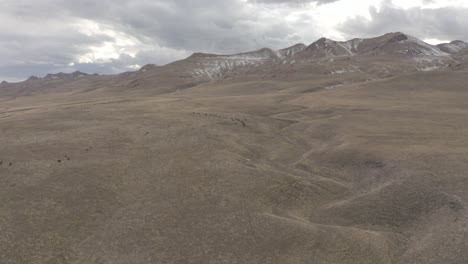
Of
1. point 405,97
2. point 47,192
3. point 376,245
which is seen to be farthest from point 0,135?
point 405,97

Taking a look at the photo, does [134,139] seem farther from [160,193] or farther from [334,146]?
[334,146]

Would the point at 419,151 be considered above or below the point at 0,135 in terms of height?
below

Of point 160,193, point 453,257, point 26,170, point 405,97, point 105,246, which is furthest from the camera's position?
point 405,97

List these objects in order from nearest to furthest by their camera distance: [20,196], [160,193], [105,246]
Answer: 1. [105,246]
2. [20,196]
3. [160,193]

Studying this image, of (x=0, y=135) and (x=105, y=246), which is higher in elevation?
(x=0, y=135)

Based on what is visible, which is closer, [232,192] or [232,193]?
[232,193]

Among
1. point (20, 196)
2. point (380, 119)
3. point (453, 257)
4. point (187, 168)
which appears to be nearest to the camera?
point (453, 257)

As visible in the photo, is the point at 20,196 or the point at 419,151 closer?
the point at 20,196

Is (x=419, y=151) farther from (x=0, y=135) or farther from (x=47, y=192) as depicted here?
→ (x=0, y=135)

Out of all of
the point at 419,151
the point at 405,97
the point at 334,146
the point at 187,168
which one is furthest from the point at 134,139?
the point at 405,97
